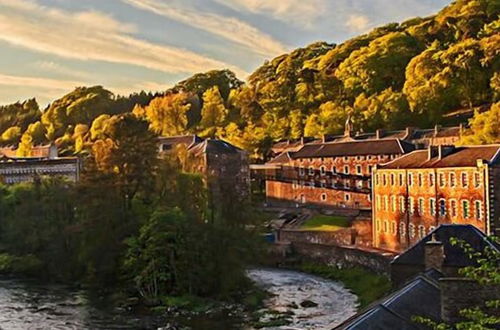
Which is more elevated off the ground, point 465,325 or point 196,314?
point 465,325

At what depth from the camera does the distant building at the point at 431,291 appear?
1529 cm

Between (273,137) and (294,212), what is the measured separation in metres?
31.0

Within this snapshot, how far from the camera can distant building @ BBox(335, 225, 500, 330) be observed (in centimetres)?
1529

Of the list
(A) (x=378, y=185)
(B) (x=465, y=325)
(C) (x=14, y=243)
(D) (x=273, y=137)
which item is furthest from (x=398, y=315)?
(D) (x=273, y=137)

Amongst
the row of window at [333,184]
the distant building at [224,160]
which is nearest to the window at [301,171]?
the row of window at [333,184]

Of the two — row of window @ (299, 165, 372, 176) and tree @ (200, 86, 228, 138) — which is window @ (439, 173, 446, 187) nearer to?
row of window @ (299, 165, 372, 176)

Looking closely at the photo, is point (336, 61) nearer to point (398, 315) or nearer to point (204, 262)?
point (204, 262)

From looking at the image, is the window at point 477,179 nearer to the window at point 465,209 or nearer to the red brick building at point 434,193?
the red brick building at point 434,193

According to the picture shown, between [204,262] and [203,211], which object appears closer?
[204,262]

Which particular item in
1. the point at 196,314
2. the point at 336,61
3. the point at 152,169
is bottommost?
the point at 196,314

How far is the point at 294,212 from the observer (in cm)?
6956

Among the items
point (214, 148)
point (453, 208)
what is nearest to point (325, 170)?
point (214, 148)

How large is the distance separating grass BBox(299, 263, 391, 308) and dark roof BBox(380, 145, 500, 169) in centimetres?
908

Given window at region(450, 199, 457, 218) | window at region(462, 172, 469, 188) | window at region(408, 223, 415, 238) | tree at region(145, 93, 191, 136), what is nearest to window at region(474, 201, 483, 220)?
window at region(462, 172, 469, 188)
